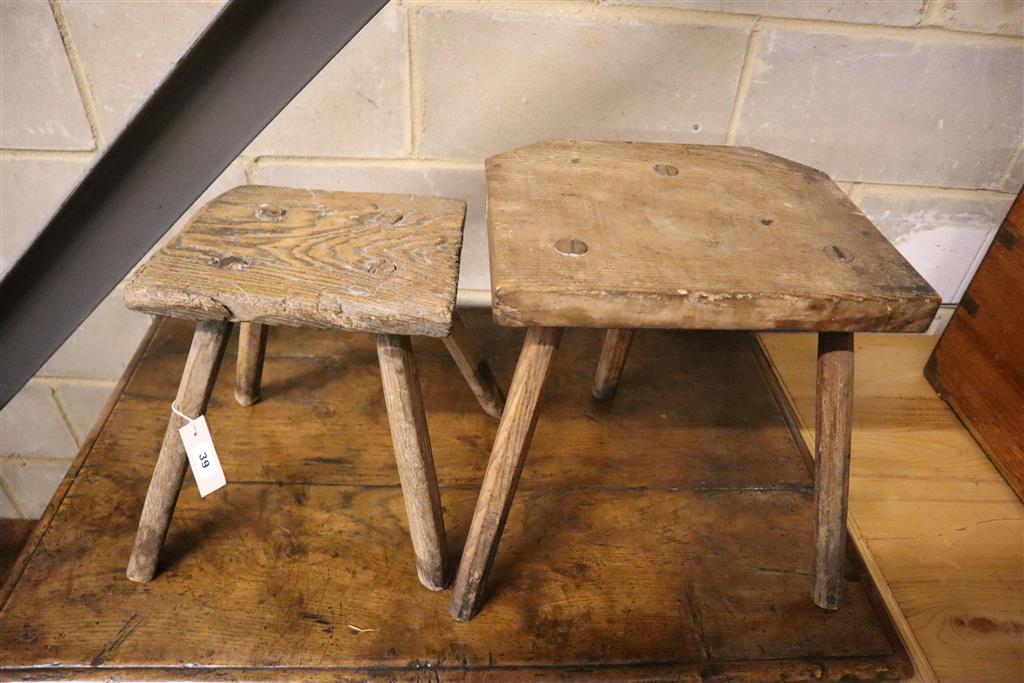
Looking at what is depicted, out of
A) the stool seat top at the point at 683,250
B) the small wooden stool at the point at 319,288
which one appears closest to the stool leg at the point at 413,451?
the small wooden stool at the point at 319,288

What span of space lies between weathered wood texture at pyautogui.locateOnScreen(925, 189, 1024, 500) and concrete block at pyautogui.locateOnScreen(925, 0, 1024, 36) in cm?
29

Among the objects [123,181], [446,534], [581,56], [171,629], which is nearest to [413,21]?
[581,56]

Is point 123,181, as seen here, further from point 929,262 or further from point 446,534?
point 929,262

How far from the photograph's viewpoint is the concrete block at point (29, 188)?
1.20 meters

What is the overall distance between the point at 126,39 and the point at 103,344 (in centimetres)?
64

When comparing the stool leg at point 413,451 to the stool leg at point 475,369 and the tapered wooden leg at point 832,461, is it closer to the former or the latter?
the stool leg at point 475,369

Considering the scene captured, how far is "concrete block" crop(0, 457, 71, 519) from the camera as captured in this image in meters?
1.60

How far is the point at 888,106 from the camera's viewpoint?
1.19 m

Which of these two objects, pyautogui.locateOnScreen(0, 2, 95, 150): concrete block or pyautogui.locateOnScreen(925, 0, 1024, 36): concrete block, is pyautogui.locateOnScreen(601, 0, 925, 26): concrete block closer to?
pyautogui.locateOnScreen(925, 0, 1024, 36): concrete block

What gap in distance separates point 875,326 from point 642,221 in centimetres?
27

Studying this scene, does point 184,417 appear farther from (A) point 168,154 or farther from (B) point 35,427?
(B) point 35,427

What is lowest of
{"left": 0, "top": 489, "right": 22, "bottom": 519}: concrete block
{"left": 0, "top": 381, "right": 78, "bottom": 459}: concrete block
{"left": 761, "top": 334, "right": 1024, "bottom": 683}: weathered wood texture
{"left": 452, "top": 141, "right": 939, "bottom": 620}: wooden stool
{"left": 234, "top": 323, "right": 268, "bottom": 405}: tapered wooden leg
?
{"left": 0, "top": 489, "right": 22, "bottom": 519}: concrete block

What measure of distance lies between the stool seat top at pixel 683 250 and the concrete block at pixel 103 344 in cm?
93

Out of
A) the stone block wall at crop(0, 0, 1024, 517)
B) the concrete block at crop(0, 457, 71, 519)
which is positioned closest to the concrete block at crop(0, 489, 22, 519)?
the concrete block at crop(0, 457, 71, 519)
